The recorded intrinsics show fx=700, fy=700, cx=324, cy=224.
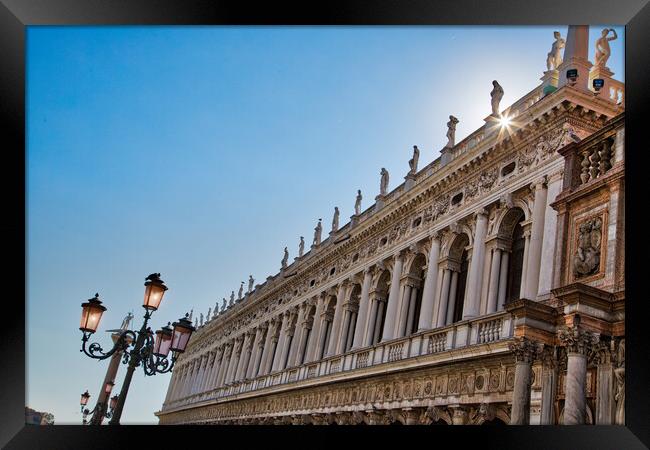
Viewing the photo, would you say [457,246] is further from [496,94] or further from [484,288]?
[496,94]

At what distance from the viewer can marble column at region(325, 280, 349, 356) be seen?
23.2m

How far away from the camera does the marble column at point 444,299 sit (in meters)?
17.2

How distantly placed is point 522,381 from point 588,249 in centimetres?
232

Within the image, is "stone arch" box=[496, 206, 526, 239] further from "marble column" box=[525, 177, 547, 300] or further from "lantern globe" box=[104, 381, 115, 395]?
"lantern globe" box=[104, 381, 115, 395]

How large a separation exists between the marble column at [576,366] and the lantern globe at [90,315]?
22.2ft

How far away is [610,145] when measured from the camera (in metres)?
10.9

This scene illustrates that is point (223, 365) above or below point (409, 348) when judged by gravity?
above

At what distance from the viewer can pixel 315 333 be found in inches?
996

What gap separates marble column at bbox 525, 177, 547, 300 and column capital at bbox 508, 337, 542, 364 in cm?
276

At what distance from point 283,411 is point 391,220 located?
326 inches

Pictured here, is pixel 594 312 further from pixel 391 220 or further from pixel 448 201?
pixel 391 220

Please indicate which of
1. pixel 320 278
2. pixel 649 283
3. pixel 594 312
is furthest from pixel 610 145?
pixel 320 278

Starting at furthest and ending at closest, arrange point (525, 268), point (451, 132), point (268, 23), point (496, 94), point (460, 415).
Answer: point (451, 132) < point (496, 94) < point (460, 415) < point (525, 268) < point (268, 23)

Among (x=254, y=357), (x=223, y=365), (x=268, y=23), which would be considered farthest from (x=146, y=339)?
(x=223, y=365)
